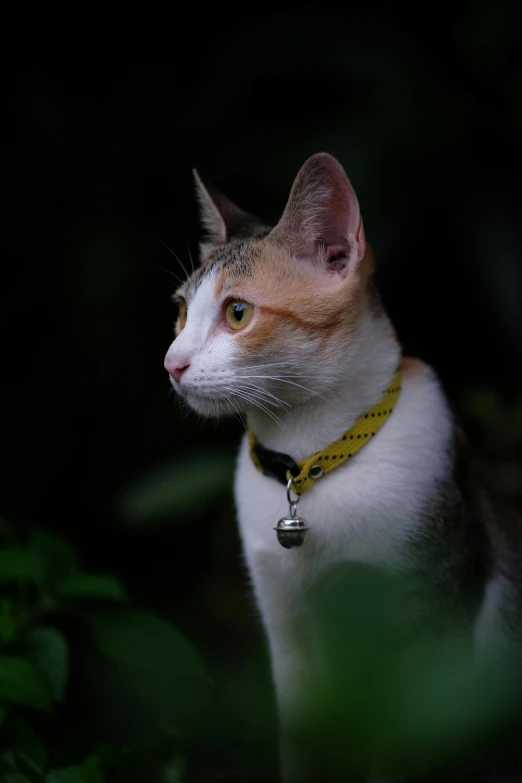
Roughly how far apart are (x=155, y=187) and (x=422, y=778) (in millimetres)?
2106

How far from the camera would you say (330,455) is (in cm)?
176

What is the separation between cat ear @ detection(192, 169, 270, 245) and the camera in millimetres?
1993

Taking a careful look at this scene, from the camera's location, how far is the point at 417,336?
320 centimetres

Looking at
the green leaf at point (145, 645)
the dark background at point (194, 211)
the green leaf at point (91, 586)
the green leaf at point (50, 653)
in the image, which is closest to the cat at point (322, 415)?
the green leaf at point (145, 645)

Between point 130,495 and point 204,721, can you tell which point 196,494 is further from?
point 204,721

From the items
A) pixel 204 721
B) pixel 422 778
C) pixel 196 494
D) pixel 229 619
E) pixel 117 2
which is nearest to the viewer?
pixel 422 778

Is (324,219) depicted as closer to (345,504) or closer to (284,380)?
(284,380)

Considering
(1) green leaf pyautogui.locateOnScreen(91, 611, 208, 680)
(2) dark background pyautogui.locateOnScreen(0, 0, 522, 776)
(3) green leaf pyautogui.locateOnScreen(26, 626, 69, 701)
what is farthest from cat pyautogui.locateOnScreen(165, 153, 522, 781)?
(2) dark background pyautogui.locateOnScreen(0, 0, 522, 776)

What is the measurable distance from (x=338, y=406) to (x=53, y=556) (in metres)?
0.91

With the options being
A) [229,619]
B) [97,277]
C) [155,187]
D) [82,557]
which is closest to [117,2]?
[155,187]

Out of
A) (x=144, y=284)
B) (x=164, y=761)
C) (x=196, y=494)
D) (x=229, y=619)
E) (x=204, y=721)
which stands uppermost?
(x=144, y=284)

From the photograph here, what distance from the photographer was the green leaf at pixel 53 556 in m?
2.15

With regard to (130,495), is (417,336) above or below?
above

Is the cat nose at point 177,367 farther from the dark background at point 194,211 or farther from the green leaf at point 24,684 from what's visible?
the dark background at point 194,211
